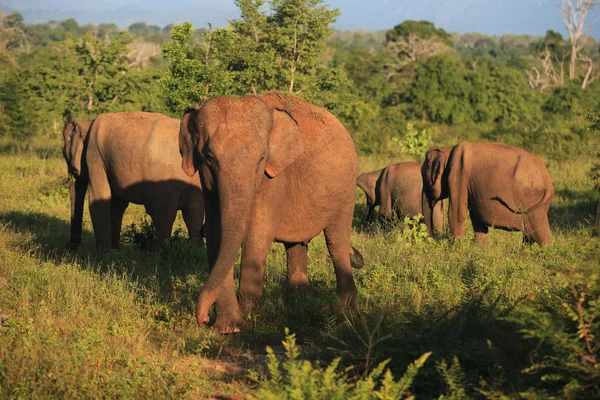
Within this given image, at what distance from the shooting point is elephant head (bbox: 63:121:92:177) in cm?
1046

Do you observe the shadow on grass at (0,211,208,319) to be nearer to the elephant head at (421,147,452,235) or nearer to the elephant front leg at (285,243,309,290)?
the elephant front leg at (285,243,309,290)

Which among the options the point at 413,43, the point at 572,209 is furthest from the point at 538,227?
the point at 413,43

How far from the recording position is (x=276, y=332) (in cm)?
620

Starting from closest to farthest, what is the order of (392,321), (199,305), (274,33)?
1. (199,305)
2. (392,321)
3. (274,33)

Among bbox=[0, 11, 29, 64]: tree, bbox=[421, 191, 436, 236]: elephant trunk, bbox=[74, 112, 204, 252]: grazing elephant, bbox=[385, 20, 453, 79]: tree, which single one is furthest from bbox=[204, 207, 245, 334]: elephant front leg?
bbox=[385, 20, 453, 79]: tree

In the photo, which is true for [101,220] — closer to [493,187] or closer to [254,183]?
[254,183]

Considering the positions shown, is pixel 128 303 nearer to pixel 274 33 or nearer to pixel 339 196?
pixel 339 196

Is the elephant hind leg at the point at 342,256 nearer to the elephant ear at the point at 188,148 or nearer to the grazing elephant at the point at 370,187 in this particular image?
the elephant ear at the point at 188,148

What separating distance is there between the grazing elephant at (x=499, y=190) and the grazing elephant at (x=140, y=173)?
3755 mm

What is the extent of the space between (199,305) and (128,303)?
6.33ft

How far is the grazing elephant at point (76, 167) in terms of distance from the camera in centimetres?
1047

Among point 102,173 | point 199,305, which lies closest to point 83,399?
point 199,305

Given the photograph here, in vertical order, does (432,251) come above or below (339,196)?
below

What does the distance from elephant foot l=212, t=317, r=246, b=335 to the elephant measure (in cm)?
798
